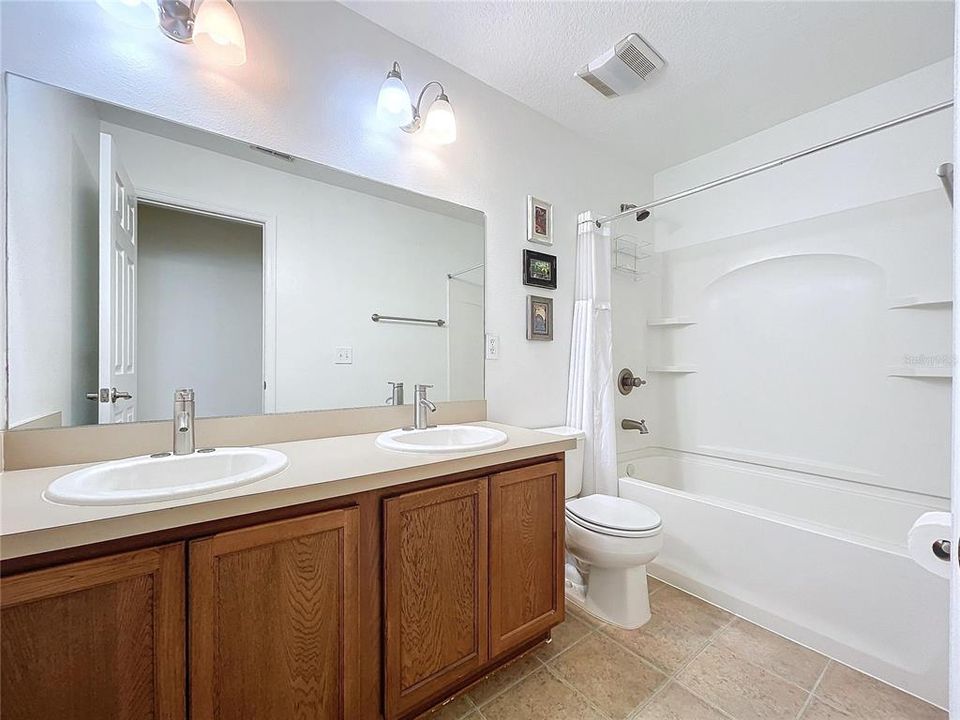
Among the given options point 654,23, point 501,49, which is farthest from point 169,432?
point 654,23

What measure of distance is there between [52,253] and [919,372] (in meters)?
3.39

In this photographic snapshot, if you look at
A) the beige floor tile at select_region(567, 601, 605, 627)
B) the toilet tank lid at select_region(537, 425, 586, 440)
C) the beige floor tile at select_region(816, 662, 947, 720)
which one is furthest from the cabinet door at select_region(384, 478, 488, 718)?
the beige floor tile at select_region(816, 662, 947, 720)

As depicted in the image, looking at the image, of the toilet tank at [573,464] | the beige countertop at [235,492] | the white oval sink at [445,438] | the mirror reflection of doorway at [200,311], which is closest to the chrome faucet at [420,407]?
the white oval sink at [445,438]

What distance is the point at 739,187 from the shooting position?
2.45m

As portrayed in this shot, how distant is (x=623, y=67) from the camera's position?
178cm

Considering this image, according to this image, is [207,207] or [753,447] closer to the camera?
[207,207]

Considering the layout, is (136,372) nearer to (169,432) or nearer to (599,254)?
(169,432)

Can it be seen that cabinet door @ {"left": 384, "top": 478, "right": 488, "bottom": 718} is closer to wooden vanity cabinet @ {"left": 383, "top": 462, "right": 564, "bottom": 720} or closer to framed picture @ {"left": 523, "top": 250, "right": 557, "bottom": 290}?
wooden vanity cabinet @ {"left": 383, "top": 462, "right": 564, "bottom": 720}

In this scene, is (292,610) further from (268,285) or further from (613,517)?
(613,517)

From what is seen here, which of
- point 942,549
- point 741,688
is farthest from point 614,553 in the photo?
point 942,549

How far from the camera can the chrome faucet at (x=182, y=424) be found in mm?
1085

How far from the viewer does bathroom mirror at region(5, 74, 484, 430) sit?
1.03 m

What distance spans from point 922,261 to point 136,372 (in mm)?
3299

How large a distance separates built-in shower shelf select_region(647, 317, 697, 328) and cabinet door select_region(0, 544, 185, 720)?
9.43ft
